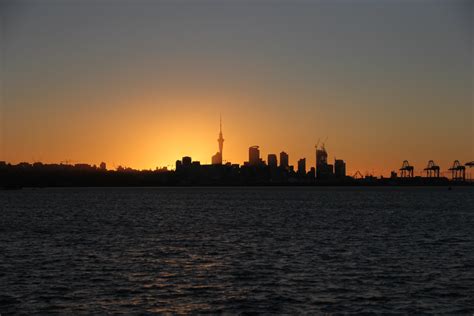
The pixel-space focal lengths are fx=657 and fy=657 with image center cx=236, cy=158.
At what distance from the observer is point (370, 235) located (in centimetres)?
7969

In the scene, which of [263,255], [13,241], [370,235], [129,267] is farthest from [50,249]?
[370,235]

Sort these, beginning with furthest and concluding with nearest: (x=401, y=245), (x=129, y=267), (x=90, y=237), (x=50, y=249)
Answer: (x=90, y=237) → (x=401, y=245) → (x=50, y=249) → (x=129, y=267)

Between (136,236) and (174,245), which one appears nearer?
(174,245)

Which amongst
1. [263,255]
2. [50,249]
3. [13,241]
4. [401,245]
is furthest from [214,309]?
[13,241]

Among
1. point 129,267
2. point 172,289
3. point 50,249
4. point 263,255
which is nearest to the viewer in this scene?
point 172,289

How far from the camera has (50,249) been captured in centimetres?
6300

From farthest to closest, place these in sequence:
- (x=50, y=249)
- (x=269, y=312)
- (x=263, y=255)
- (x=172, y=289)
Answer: (x=50, y=249) → (x=263, y=255) → (x=172, y=289) → (x=269, y=312)

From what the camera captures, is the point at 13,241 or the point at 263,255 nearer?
the point at 263,255

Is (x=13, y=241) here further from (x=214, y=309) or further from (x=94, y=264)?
(x=214, y=309)

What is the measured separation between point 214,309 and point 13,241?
4177 centimetres

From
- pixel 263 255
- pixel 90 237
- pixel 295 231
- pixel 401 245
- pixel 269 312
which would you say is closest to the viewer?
pixel 269 312

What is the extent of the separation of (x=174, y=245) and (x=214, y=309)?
3240cm

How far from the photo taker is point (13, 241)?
70688 mm

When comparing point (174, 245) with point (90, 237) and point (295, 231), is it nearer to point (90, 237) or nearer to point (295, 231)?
point (90, 237)
